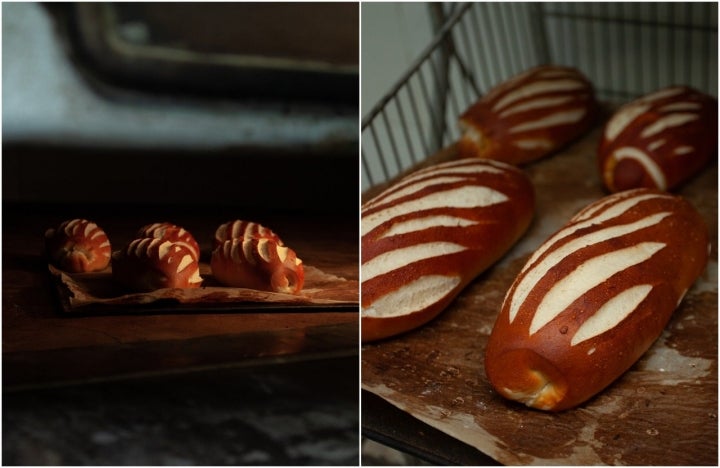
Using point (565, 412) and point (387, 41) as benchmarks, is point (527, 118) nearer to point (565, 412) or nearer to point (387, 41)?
point (387, 41)

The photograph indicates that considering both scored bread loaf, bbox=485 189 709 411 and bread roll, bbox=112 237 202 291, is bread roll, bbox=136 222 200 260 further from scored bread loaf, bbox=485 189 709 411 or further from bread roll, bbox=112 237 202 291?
scored bread loaf, bbox=485 189 709 411

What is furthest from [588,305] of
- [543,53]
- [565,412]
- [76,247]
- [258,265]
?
[543,53]

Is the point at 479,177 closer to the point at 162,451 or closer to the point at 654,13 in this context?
the point at 162,451

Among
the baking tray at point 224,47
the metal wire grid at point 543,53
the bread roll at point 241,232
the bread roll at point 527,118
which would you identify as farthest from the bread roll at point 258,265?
the bread roll at point 527,118

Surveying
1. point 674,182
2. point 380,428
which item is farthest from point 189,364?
point 674,182

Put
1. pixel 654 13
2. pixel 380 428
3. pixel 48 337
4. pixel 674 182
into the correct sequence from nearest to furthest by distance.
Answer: pixel 48 337, pixel 380 428, pixel 674 182, pixel 654 13

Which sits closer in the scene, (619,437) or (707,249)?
(619,437)
